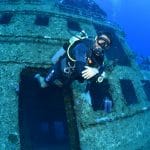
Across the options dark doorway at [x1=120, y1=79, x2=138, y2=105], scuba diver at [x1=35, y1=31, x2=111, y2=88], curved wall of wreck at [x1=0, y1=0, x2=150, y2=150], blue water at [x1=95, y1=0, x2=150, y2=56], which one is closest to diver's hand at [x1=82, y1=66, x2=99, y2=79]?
scuba diver at [x1=35, y1=31, x2=111, y2=88]

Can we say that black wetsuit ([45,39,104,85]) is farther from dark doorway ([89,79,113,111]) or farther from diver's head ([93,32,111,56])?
dark doorway ([89,79,113,111])

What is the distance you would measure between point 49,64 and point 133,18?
8227 centimetres

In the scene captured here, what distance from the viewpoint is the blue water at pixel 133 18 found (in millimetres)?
70213

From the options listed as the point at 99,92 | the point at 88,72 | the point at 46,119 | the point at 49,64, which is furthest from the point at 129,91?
the point at 88,72

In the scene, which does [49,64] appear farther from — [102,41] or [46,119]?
[102,41]

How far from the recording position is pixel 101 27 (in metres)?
11.2

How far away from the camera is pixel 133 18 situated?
281 ft

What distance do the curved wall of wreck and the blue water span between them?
193 feet

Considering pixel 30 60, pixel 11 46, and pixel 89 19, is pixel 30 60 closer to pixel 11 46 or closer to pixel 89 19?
pixel 11 46

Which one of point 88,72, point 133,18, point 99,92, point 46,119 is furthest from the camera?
point 133,18

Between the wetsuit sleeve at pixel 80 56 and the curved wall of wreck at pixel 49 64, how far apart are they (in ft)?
6.26

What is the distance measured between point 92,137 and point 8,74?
9.22ft

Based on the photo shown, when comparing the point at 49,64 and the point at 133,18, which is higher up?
the point at 49,64

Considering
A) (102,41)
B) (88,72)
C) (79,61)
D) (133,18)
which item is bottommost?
(133,18)
